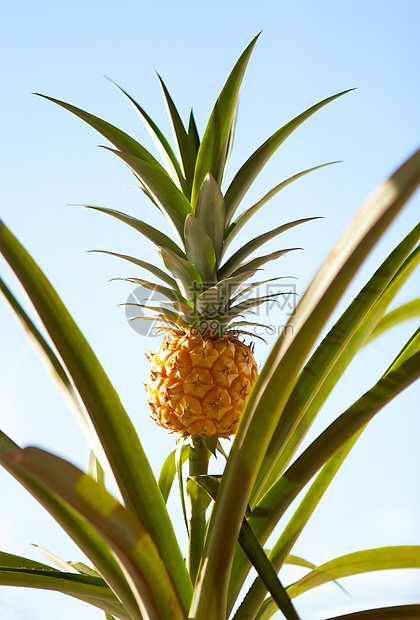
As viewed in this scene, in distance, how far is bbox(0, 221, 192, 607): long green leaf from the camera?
41 centimetres

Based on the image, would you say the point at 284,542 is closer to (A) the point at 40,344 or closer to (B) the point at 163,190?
(A) the point at 40,344

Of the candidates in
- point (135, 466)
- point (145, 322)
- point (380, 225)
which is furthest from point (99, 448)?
point (145, 322)

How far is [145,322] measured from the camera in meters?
0.84

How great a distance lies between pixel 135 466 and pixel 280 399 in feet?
0.50

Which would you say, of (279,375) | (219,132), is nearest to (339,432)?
(279,375)

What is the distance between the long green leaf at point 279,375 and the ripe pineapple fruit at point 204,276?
249mm

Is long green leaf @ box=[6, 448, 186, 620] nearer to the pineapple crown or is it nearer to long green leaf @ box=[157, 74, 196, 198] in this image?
the pineapple crown

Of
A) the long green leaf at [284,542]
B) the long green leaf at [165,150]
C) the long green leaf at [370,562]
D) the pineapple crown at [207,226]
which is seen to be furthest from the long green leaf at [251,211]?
the long green leaf at [370,562]

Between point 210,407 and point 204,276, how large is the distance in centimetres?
19

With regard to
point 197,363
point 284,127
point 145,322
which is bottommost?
point 197,363

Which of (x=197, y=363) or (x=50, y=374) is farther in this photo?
(x=197, y=363)

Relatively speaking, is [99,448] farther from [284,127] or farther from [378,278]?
[284,127]

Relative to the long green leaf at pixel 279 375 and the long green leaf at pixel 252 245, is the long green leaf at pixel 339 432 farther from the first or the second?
the long green leaf at pixel 252 245

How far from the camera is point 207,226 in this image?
2.33 feet
